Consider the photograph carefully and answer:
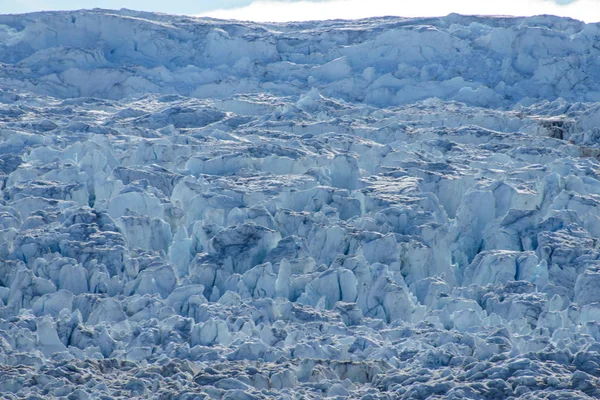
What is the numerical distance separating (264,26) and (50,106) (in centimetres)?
652

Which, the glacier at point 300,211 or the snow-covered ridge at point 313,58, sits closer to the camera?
the glacier at point 300,211

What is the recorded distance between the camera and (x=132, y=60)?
22203 mm

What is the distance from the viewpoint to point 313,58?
21.9 metres

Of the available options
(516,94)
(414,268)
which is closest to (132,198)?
(414,268)

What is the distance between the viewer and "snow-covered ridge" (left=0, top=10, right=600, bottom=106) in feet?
66.2

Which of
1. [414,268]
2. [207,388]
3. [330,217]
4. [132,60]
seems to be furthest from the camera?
[132,60]

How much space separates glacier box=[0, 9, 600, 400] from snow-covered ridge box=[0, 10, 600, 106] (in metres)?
0.05

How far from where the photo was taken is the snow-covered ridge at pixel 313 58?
20188mm

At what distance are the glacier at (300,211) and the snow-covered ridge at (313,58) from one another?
0.15 ft

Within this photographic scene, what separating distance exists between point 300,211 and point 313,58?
9.48 m

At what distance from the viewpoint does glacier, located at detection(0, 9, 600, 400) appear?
842 cm

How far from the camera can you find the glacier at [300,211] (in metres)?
8.42

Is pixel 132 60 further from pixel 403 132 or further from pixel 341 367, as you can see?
pixel 341 367

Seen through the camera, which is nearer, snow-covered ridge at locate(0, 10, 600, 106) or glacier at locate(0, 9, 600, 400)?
glacier at locate(0, 9, 600, 400)
